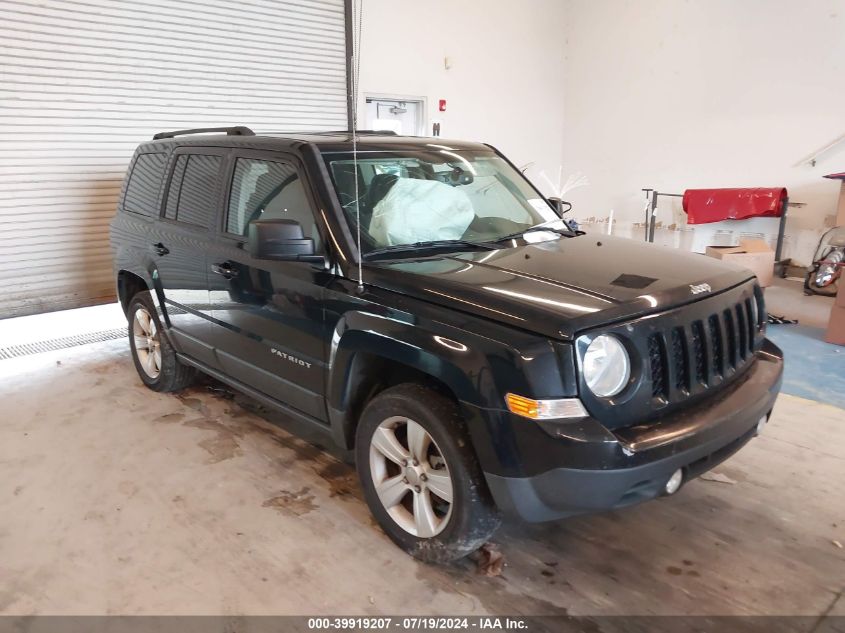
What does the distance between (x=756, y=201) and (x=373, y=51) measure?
5.85m

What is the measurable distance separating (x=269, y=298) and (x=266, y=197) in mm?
526

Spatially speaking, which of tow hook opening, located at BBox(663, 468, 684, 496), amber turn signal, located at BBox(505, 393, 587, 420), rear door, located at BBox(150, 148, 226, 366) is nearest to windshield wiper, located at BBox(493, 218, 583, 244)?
amber turn signal, located at BBox(505, 393, 587, 420)

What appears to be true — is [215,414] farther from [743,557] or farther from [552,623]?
[743,557]

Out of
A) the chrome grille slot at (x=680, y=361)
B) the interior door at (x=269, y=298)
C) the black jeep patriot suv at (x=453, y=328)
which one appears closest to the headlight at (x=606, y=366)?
the black jeep patriot suv at (x=453, y=328)

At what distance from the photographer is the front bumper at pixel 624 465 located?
193 centimetres

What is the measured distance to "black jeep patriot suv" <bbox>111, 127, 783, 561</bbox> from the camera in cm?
200

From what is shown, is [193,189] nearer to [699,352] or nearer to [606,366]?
[606,366]

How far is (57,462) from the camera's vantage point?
3.40 meters

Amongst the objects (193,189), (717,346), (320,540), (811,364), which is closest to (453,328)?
(717,346)

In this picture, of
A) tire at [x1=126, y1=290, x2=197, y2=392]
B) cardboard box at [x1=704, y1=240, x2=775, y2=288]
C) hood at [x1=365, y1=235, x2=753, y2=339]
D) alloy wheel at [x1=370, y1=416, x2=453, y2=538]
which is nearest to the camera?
hood at [x1=365, y1=235, x2=753, y2=339]

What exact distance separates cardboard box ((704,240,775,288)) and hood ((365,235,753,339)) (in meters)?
4.46

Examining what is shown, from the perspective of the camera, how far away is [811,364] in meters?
4.97

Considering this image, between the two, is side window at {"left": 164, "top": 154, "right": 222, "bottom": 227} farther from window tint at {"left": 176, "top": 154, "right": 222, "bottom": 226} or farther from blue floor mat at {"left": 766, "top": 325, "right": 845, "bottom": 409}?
blue floor mat at {"left": 766, "top": 325, "right": 845, "bottom": 409}

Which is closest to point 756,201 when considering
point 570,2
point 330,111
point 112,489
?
point 570,2
